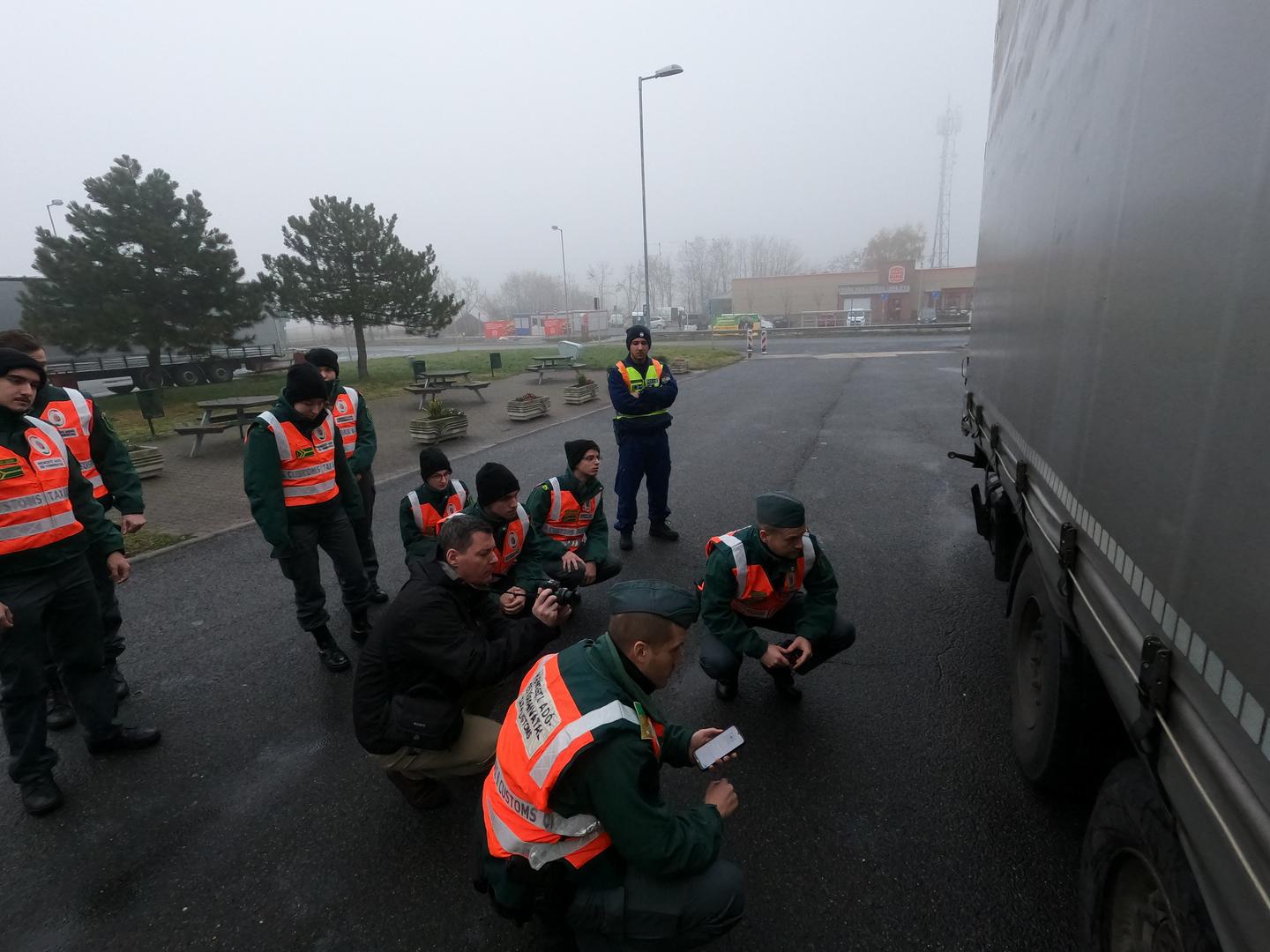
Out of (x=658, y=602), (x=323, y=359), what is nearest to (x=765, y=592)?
(x=658, y=602)

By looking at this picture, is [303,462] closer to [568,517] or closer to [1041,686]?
[568,517]

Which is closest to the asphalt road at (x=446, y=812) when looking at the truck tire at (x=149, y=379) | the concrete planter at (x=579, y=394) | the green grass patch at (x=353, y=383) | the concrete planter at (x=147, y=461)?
the concrete planter at (x=147, y=461)

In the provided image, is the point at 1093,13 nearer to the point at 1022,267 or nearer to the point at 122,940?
the point at 1022,267

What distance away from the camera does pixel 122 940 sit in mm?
2248

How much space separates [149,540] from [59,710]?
314 centimetres

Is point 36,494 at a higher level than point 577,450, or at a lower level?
higher

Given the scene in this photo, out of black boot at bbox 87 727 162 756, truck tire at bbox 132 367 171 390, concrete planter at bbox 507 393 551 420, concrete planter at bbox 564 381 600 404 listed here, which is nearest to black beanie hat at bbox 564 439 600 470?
black boot at bbox 87 727 162 756

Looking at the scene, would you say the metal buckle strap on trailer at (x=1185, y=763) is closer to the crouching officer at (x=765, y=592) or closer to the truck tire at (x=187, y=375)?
the crouching officer at (x=765, y=592)

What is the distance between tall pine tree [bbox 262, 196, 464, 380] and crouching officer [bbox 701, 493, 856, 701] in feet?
61.5

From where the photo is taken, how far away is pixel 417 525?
422cm

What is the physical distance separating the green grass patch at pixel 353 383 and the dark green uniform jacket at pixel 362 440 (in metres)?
6.09

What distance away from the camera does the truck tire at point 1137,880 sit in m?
1.28

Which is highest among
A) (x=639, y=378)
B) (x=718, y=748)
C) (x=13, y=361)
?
(x=13, y=361)

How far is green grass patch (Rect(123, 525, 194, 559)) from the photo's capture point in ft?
19.4
